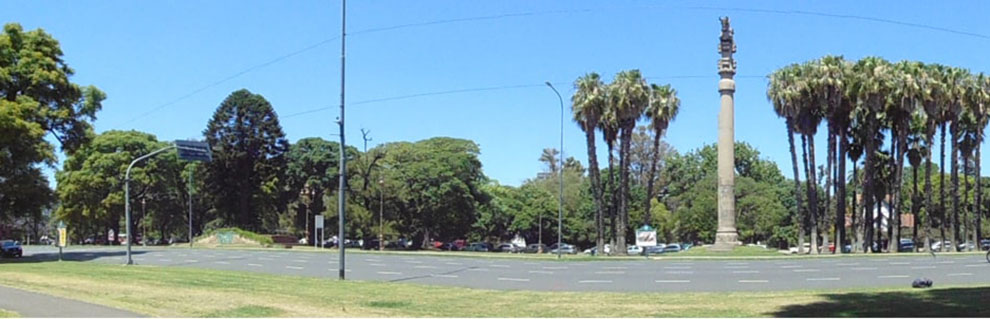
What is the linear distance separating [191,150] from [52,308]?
24.1 meters

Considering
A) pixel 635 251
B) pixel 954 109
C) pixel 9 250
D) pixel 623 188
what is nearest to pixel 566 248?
pixel 635 251

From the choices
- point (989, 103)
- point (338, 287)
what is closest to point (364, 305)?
point (338, 287)

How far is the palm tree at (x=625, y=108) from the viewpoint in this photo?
195ft

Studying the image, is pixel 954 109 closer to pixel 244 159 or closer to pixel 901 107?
pixel 901 107

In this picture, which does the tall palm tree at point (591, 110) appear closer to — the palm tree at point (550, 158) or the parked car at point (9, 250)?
the parked car at point (9, 250)

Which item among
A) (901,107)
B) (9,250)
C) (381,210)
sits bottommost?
(9,250)

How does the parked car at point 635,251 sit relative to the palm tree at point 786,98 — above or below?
below

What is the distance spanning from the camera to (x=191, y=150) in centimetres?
3966

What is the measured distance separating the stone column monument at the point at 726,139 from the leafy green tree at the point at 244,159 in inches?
1851

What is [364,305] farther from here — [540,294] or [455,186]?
[455,186]

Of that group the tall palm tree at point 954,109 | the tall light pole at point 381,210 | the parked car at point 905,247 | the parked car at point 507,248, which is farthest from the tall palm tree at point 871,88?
the tall light pole at point 381,210

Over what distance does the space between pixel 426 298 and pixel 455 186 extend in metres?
62.9

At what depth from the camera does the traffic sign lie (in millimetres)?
38938

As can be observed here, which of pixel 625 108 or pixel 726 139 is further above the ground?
pixel 625 108
